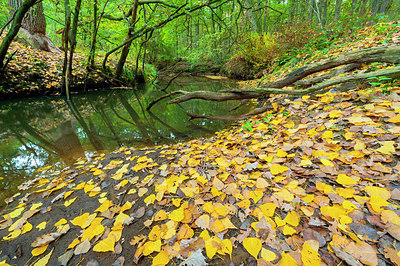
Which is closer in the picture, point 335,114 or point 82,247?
point 82,247

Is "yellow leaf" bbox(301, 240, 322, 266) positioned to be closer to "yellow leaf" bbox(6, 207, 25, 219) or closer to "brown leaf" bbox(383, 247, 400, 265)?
"brown leaf" bbox(383, 247, 400, 265)

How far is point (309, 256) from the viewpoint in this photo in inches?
32.3

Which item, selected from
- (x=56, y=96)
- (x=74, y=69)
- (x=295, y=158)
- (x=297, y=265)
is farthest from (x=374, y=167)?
(x=74, y=69)

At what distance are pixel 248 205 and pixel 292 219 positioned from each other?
29 centimetres

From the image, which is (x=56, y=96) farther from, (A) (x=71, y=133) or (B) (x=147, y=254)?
(B) (x=147, y=254)

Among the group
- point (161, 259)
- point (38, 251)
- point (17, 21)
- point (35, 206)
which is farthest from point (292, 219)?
point (17, 21)

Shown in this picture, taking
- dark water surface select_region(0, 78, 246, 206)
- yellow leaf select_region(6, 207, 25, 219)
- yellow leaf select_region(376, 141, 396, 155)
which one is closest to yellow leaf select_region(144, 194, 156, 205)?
yellow leaf select_region(6, 207, 25, 219)

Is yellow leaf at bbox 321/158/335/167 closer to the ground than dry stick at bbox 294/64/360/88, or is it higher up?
closer to the ground

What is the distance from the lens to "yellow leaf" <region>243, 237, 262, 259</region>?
904mm

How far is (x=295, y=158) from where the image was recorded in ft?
4.92

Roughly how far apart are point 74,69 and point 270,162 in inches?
352

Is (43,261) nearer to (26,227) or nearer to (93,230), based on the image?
(93,230)

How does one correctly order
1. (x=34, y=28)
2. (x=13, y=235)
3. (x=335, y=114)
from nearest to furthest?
(x=13, y=235) → (x=335, y=114) → (x=34, y=28)

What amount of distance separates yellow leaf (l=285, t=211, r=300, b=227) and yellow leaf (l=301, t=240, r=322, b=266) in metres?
0.13
